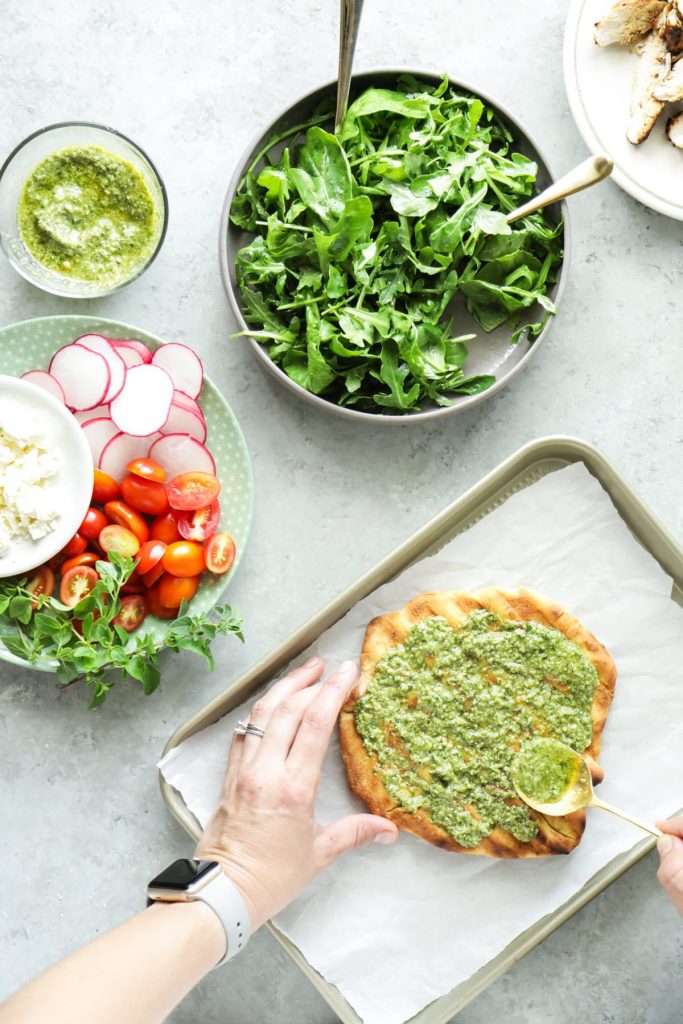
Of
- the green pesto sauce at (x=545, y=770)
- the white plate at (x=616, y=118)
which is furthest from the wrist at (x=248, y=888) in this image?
the white plate at (x=616, y=118)

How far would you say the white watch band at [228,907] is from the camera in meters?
2.18

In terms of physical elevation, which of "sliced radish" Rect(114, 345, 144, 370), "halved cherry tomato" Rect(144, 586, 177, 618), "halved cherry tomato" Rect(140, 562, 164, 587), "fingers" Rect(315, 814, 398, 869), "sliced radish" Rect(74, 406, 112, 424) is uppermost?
"sliced radish" Rect(114, 345, 144, 370)

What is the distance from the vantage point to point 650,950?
2.60 m

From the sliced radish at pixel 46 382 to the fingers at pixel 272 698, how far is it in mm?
898

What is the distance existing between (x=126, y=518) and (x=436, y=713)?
92cm

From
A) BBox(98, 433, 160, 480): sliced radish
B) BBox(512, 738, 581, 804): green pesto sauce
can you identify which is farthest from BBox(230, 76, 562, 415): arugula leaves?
BBox(512, 738, 581, 804): green pesto sauce

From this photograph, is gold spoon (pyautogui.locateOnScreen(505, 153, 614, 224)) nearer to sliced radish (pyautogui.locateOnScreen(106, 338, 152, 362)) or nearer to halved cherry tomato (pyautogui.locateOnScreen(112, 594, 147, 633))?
sliced radish (pyautogui.locateOnScreen(106, 338, 152, 362))

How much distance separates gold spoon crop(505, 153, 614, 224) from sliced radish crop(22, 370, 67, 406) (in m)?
1.19

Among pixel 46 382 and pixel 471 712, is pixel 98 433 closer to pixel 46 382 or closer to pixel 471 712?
pixel 46 382

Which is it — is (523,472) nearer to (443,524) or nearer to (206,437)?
(443,524)

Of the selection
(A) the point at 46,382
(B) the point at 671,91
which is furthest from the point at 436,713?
(B) the point at 671,91

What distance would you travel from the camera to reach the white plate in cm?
253

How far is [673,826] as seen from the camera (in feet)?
7.52

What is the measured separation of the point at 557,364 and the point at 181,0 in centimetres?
142
